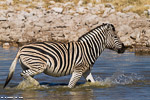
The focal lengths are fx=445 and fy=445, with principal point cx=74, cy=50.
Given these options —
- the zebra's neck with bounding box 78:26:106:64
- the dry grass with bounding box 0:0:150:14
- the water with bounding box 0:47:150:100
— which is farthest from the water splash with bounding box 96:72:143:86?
the dry grass with bounding box 0:0:150:14

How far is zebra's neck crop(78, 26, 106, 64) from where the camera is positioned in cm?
1226

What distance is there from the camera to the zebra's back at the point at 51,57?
11508 mm

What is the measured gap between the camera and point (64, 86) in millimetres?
12219

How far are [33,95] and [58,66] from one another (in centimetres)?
127

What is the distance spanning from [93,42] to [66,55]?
933 millimetres

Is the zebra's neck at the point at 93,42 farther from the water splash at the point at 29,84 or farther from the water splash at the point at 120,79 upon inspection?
the water splash at the point at 29,84

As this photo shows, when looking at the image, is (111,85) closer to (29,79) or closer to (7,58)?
(29,79)

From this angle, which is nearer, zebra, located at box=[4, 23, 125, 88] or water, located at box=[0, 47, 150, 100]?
water, located at box=[0, 47, 150, 100]

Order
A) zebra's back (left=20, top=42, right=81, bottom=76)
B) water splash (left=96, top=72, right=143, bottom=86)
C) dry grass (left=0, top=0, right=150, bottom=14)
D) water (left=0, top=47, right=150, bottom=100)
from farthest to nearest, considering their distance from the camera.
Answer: dry grass (left=0, top=0, right=150, bottom=14), water splash (left=96, top=72, right=143, bottom=86), zebra's back (left=20, top=42, right=81, bottom=76), water (left=0, top=47, right=150, bottom=100)

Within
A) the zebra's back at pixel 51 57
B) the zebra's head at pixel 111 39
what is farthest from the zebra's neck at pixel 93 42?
the zebra's back at pixel 51 57

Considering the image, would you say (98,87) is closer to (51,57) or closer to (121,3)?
(51,57)

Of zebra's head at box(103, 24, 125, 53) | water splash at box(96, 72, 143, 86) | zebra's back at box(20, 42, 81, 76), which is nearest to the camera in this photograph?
zebra's back at box(20, 42, 81, 76)

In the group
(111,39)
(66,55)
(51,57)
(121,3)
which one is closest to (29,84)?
(51,57)

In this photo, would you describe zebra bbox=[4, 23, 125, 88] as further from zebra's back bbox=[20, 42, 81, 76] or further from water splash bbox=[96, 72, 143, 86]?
water splash bbox=[96, 72, 143, 86]
